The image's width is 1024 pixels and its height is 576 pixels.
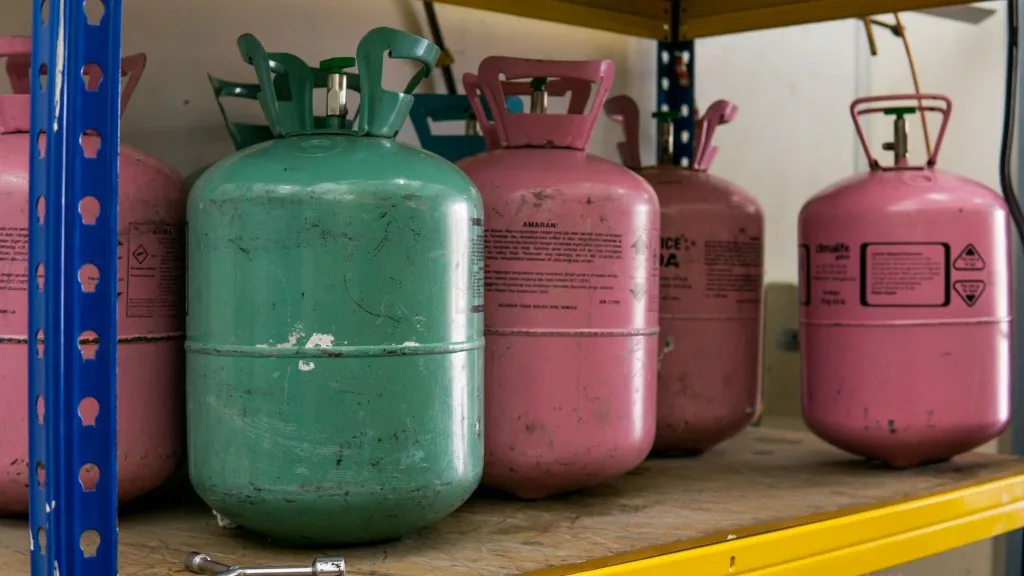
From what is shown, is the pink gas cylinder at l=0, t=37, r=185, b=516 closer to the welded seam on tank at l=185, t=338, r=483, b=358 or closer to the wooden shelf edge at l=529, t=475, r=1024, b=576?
the welded seam on tank at l=185, t=338, r=483, b=358

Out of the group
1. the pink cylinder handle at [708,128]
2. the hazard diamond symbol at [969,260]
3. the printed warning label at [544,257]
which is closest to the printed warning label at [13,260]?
the printed warning label at [544,257]

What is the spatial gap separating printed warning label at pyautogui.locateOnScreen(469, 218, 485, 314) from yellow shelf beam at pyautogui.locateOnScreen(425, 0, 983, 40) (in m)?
0.52

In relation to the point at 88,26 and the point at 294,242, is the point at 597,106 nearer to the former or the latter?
the point at 294,242

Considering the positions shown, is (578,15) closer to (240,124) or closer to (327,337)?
(240,124)

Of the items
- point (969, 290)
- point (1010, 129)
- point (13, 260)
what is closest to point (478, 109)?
point (13, 260)

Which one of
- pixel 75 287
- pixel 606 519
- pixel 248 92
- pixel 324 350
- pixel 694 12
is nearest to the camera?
pixel 75 287

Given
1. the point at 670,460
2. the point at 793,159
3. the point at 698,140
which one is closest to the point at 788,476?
the point at 670,460

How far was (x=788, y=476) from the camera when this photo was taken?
1060 millimetres

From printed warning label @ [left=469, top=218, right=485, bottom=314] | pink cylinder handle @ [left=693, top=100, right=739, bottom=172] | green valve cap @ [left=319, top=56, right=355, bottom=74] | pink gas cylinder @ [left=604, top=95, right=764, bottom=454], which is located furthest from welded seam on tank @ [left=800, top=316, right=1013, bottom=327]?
green valve cap @ [left=319, top=56, right=355, bottom=74]

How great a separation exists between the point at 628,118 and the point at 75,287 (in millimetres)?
Result: 705

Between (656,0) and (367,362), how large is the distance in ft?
2.74

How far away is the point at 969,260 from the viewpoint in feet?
3.44

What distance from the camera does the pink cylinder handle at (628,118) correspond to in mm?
1148

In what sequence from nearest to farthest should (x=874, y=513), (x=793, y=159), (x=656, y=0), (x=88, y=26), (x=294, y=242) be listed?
(x=88, y=26) < (x=294, y=242) < (x=874, y=513) < (x=656, y=0) < (x=793, y=159)
